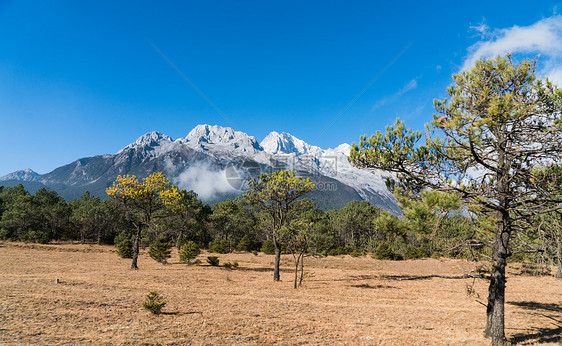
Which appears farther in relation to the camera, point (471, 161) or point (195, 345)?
point (471, 161)

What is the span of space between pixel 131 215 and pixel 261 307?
17443 millimetres

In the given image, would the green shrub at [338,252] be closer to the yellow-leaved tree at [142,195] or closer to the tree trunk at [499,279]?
the yellow-leaved tree at [142,195]

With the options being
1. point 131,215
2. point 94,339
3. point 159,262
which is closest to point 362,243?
point 159,262

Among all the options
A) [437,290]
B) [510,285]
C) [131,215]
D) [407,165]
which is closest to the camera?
[407,165]

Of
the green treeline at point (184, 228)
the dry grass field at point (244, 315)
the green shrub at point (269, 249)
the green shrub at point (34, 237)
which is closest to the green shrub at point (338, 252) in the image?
the green treeline at point (184, 228)

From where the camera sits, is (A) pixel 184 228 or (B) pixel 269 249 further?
(A) pixel 184 228

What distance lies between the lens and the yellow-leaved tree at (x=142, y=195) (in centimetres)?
2142

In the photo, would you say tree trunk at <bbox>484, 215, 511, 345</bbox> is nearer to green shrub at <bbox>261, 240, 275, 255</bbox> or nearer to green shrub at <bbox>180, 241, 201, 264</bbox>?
green shrub at <bbox>180, 241, 201, 264</bbox>

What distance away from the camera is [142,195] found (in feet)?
71.7

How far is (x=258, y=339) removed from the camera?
835 cm

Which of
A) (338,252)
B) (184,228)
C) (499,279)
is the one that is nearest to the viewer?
(499,279)

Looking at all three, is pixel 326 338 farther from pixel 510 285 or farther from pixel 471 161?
pixel 510 285

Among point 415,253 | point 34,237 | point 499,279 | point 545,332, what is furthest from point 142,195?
point 415,253

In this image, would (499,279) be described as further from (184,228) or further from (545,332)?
(184,228)
